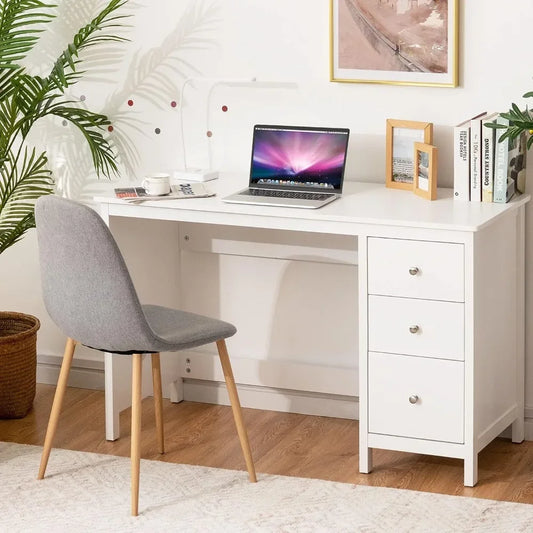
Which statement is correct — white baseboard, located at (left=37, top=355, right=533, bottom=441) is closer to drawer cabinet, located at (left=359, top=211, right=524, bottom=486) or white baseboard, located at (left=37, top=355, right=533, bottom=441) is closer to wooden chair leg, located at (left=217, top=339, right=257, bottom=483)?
drawer cabinet, located at (left=359, top=211, right=524, bottom=486)

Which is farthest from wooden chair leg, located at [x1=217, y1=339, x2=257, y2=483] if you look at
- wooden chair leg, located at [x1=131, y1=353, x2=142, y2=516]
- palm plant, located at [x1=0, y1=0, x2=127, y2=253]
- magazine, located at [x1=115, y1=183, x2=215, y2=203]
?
palm plant, located at [x1=0, y1=0, x2=127, y2=253]

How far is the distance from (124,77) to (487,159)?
125cm

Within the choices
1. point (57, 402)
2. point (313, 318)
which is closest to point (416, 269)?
point (313, 318)

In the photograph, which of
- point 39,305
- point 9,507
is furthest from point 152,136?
point 9,507

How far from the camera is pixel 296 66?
3.63 meters

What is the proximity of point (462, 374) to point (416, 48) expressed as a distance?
3.17 ft

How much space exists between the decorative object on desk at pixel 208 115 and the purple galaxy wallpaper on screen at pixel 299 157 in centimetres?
18

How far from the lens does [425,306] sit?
316cm

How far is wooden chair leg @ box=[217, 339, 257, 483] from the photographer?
323cm

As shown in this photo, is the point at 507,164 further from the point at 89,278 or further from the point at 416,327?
the point at 89,278

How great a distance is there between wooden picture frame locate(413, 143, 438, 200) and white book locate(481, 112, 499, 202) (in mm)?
133

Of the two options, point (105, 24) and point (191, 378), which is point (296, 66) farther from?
point (191, 378)

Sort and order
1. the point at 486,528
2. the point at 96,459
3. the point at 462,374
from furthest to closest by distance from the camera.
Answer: the point at 96,459
the point at 462,374
the point at 486,528

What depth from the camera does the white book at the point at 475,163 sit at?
3.27m
